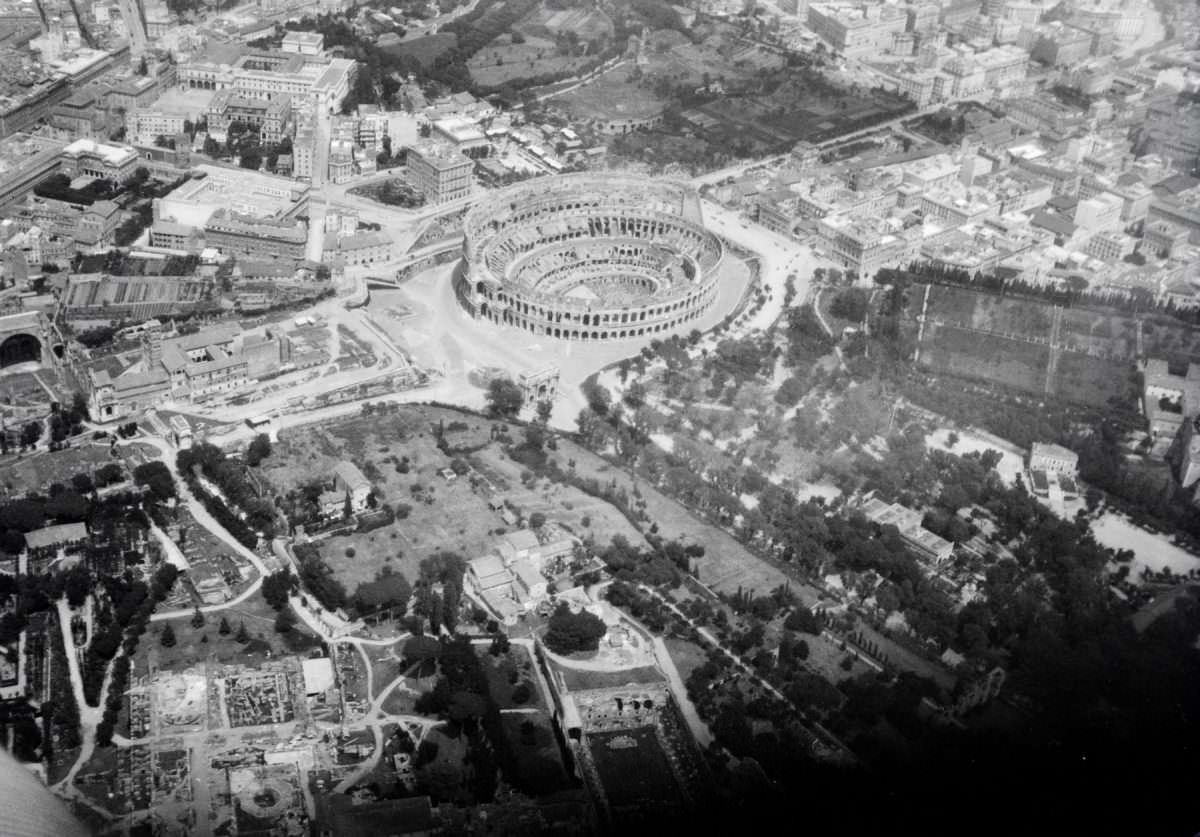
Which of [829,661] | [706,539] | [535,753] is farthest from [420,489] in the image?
[829,661]

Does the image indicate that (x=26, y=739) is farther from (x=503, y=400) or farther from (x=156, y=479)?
(x=503, y=400)

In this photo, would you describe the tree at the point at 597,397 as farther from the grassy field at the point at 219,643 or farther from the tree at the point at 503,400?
the grassy field at the point at 219,643

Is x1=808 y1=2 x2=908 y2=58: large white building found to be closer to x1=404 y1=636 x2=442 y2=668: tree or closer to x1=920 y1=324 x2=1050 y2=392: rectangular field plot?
x1=920 y1=324 x2=1050 y2=392: rectangular field plot

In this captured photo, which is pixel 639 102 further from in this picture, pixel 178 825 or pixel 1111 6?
pixel 178 825

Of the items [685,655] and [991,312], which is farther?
[991,312]

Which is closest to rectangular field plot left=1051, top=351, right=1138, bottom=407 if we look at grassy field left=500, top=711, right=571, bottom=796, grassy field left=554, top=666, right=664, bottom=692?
grassy field left=554, top=666, right=664, bottom=692

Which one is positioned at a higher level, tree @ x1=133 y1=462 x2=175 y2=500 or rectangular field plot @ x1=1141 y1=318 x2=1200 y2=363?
tree @ x1=133 y1=462 x2=175 y2=500
